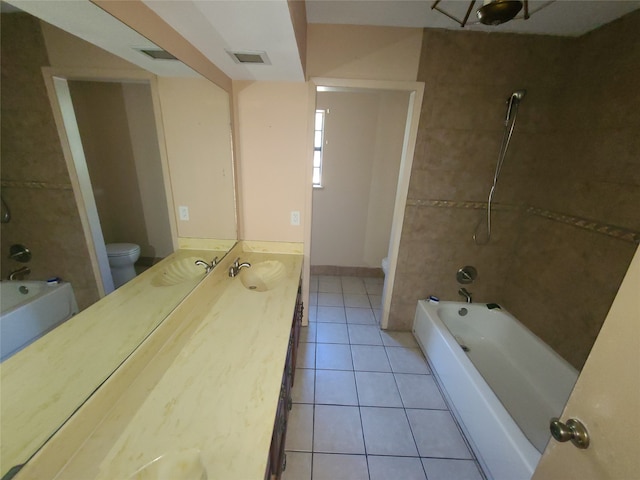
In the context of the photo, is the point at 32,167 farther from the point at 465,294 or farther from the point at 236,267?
the point at 465,294

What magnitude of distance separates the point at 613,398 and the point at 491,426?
3.19 feet

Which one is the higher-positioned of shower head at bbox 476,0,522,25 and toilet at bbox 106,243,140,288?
shower head at bbox 476,0,522,25

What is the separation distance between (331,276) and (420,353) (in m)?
1.58

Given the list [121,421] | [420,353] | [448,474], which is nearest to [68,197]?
[121,421]

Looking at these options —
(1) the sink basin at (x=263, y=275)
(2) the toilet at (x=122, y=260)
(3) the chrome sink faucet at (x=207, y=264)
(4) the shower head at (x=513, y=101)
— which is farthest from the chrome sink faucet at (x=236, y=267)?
(4) the shower head at (x=513, y=101)

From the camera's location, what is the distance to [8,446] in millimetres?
539

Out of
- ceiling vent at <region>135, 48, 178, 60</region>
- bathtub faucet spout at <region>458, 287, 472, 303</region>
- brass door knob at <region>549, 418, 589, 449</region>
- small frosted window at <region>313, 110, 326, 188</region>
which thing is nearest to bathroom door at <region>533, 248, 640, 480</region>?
brass door knob at <region>549, 418, 589, 449</region>

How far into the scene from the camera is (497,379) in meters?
1.93

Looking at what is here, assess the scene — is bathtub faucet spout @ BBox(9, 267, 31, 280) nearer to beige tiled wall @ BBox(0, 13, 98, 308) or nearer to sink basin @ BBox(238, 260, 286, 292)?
beige tiled wall @ BBox(0, 13, 98, 308)

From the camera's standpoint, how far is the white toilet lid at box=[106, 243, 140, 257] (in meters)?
0.79

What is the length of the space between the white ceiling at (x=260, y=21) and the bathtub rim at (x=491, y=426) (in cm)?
178

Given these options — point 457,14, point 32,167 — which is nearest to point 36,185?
point 32,167

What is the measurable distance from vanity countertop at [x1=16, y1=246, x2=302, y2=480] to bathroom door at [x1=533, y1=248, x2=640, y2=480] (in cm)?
87

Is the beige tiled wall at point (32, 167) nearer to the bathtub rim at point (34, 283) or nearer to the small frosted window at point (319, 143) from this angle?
the bathtub rim at point (34, 283)
